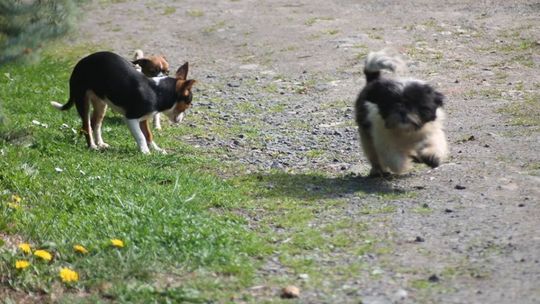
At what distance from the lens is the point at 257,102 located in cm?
1345

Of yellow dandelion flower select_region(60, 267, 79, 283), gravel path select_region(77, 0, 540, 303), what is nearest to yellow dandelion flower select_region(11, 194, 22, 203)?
yellow dandelion flower select_region(60, 267, 79, 283)

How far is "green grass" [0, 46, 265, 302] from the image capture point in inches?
257

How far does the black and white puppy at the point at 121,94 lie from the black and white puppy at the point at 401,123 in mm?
2670

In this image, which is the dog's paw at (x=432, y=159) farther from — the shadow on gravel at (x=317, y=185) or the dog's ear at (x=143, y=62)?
the dog's ear at (x=143, y=62)

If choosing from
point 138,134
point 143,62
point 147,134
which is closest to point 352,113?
point 143,62

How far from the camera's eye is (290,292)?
20.0ft

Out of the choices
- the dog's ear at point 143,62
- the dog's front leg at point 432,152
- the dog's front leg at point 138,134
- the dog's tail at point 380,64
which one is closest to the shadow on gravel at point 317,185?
the dog's front leg at point 432,152

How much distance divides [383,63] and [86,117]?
11.5 ft

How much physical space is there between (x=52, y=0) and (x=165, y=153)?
4219 millimetres

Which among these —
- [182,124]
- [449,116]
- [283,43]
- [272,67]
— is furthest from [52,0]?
[283,43]

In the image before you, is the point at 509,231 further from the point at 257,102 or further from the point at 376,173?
the point at 257,102

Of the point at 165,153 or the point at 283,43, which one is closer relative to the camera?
the point at 165,153

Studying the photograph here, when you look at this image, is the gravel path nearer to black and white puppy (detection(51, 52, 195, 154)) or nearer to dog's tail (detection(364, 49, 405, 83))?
black and white puppy (detection(51, 52, 195, 154))

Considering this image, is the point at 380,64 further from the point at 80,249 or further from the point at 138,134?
the point at 80,249
